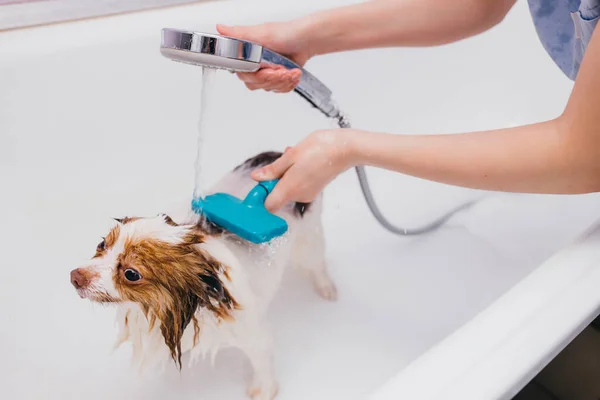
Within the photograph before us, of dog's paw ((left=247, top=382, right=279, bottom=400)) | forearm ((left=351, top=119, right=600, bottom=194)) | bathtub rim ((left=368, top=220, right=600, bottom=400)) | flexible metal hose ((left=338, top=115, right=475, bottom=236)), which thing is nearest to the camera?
bathtub rim ((left=368, top=220, right=600, bottom=400))

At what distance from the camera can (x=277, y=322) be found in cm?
110

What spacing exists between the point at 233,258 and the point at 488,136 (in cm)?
36

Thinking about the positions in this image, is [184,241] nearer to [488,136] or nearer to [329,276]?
[488,136]

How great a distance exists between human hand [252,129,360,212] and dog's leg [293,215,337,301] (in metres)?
0.20

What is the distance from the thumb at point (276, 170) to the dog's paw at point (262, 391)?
0.40 meters

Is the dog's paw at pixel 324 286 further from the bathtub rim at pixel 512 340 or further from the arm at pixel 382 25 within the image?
the bathtub rim at pixel 512 340

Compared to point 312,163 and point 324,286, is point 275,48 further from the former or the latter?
point 324,286

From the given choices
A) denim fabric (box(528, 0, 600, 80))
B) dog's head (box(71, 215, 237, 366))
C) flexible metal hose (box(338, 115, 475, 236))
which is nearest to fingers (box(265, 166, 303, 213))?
dog's head (box(71, 215, 237, 366))

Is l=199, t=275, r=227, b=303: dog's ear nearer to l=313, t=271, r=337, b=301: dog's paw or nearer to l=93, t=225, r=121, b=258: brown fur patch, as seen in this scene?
l=93, t=225, r=121, b=258: brown fur patch

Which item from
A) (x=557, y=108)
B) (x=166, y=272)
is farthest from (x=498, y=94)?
(x=166, y=272)

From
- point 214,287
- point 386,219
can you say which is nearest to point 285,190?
point 214,287

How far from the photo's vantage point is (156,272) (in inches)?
26.0

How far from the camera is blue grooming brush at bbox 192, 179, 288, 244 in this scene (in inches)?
27.4

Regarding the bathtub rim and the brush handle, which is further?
the brush handle
